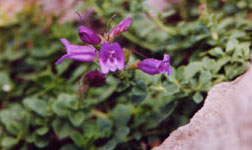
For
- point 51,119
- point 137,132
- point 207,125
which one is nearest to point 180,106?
point 137,132

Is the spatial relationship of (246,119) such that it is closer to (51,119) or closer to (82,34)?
(82,34)

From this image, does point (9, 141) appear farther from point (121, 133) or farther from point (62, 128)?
point (121, 133)

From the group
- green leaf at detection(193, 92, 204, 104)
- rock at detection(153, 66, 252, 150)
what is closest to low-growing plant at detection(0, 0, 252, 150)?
green leaf at detection(193, 92, 204, 104)

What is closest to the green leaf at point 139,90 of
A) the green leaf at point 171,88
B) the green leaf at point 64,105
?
the green leaf at point 171,88

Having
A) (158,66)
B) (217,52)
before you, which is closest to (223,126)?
(158,66)

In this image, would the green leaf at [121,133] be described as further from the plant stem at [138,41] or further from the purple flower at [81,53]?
the plant stem at [138,41]
